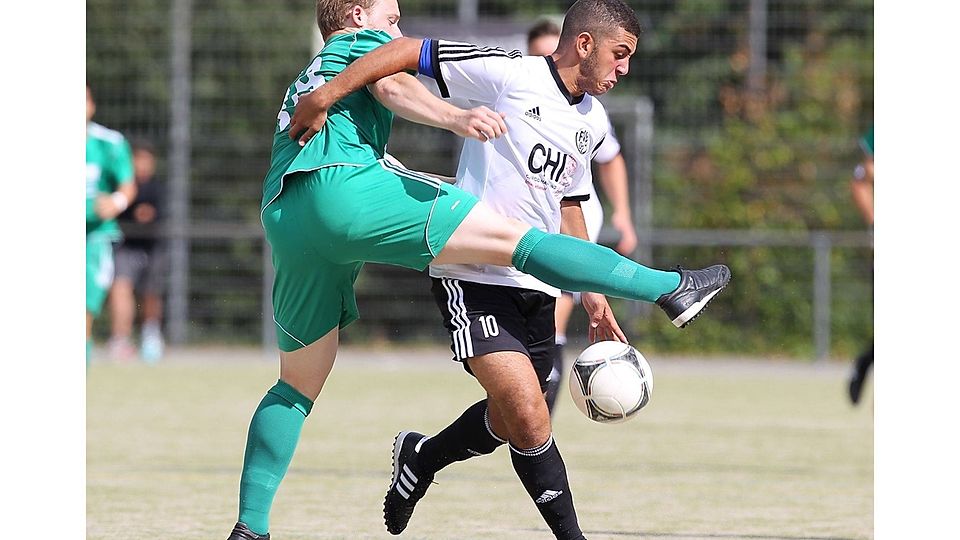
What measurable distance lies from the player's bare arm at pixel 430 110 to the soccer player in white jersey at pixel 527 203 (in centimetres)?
5

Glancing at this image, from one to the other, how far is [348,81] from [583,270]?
0.92 m

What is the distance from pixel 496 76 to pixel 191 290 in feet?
45.7

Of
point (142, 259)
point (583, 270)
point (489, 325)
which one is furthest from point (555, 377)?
point (142, 259)

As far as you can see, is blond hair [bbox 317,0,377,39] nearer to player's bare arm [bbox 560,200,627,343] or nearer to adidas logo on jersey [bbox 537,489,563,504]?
player's bare arm [bbox 560,200,627,343]

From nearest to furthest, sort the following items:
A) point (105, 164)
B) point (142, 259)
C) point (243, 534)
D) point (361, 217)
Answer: point (361, 217) < point (243, 534) < point (105, 164) < point (142, 259)

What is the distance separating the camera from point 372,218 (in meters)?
4.79

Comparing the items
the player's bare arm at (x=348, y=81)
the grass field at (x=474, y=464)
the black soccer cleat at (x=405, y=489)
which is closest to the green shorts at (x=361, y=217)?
the player's bare arm at (x=348, y=81)

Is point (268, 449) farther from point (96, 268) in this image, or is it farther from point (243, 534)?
→ point (96, 268)

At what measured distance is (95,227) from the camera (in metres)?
13.0

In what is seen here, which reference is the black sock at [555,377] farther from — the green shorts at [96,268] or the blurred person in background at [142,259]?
the blurred person in background at [142,259]

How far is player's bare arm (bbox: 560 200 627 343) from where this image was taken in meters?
5.62

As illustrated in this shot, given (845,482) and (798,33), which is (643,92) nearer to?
(798,33)

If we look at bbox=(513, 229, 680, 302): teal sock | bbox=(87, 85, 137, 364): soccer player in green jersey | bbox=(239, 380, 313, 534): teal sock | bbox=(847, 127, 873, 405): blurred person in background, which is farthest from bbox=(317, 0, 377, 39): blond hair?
bbox=(87, 85, 137, 364): soccer player in green jersey
